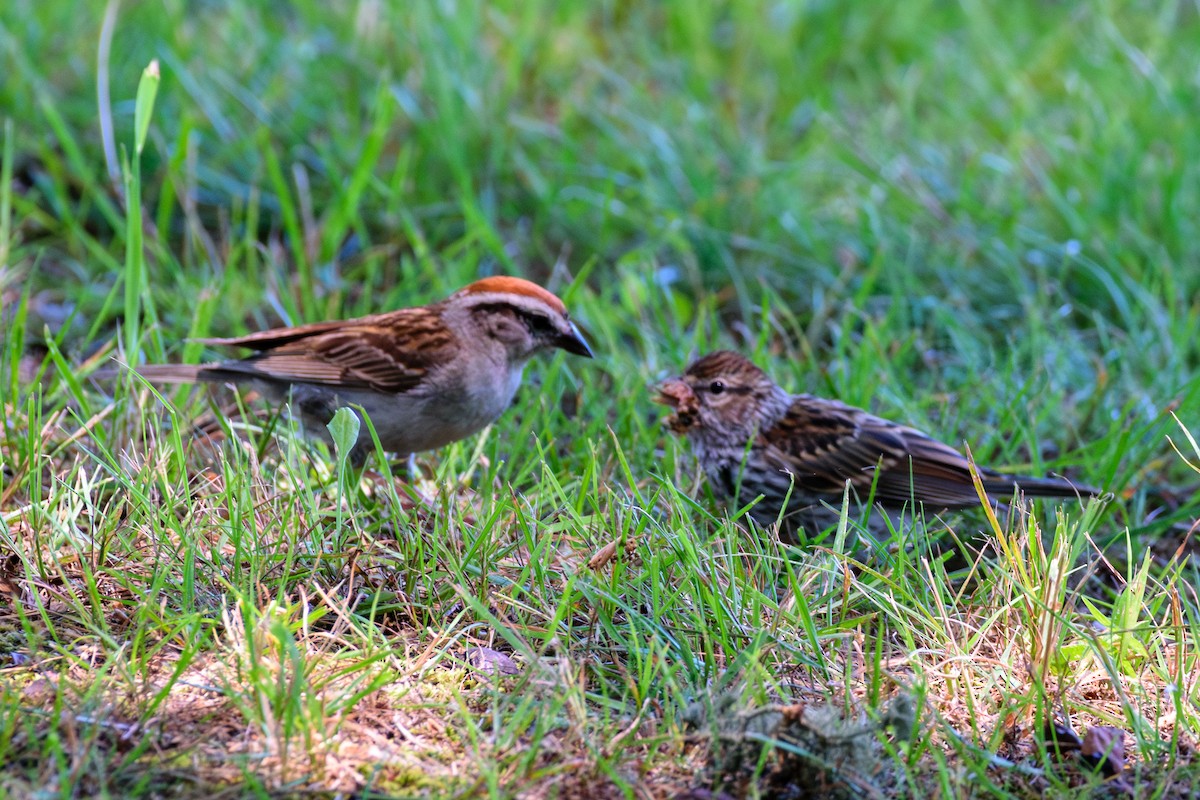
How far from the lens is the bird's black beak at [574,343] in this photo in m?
5.25

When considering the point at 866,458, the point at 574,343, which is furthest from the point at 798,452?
the point at 574,343

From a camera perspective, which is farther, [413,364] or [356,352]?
[356,352]

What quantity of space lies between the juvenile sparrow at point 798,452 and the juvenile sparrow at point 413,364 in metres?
0.50

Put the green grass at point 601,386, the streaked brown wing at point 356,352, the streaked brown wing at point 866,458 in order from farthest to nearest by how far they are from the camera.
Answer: the streaked brown wing at point 356,352
the streaked brown wing at point 866,458
the green grass at point 601,386

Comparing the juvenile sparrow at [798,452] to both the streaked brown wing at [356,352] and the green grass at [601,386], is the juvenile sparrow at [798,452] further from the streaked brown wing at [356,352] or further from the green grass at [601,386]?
the streaked brown wing at [356,352]

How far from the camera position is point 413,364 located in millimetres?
5121

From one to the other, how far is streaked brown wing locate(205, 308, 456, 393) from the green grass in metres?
0.24

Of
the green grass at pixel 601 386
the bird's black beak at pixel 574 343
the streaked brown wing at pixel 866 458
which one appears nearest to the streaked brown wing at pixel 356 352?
the green grass at pixel 601 386

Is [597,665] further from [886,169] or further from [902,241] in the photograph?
[886,169]

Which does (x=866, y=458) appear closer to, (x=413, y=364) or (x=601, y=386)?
(x=601, y=386)

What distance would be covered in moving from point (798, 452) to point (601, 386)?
3.17 feet

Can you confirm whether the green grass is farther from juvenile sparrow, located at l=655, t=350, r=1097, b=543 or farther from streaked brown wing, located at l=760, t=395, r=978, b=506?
streaked brown wing, located at l=760, t=395, r=978, b=506

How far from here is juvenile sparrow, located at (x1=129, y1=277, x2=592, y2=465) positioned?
16.3 feet

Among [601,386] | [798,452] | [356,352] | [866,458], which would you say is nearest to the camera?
[866,458]
